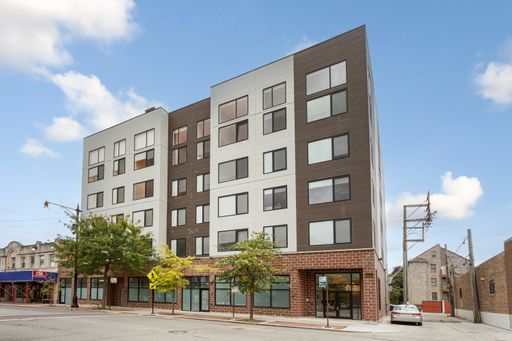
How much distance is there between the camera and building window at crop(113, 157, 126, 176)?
154 feet

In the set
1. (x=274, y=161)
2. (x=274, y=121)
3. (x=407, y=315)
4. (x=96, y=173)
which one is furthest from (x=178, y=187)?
(x=407, y=315)

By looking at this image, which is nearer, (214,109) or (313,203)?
(313,203)

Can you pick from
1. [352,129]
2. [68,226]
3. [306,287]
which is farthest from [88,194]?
[352,129]

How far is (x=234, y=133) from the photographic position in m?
38.6

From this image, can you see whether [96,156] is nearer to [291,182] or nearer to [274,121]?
[274,121]

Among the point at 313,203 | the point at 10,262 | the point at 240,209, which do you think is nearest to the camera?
the point at 313,203

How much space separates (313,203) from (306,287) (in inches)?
231

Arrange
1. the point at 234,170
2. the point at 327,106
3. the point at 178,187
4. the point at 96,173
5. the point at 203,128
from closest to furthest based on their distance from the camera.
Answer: the point at 327,106 < the point at 234,170 < the point at 203,128 < the point at 178,187 < the point at 96,173

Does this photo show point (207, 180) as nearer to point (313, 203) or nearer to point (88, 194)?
point (313, 203)

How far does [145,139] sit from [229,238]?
14.1m

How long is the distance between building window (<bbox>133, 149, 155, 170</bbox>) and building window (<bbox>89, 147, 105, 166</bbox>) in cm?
552

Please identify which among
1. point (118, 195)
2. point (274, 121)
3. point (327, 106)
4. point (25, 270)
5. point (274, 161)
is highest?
point (327, 106)

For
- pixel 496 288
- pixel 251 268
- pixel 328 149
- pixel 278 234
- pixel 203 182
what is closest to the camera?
pixel 251 268

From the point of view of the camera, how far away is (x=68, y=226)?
43.4 m
